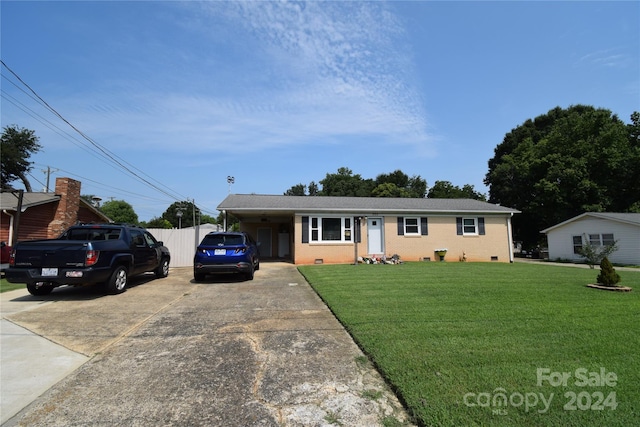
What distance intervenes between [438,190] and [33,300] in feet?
166

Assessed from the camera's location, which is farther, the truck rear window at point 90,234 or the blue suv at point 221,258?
the blue suv at point 221,258

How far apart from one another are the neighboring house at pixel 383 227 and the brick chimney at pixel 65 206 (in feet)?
23.1

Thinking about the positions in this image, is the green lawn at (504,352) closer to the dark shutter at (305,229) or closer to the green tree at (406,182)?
the dark shutter at (305,229)

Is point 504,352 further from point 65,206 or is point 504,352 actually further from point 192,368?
point 65,206

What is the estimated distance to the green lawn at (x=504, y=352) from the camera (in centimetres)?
250

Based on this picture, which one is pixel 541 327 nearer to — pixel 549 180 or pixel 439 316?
pixel 439 316

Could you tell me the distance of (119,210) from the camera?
6856cm

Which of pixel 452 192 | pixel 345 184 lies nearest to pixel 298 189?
pixel 345 184

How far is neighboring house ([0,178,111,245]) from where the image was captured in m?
14.7

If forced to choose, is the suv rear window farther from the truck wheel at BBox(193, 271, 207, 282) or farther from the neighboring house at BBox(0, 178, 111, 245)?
the neighboring house at BBox(0, 178, 111, 245)

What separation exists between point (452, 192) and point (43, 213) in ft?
157

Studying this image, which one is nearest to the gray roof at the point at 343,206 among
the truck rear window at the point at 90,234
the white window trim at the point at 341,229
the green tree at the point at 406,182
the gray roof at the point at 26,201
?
the white window trim at the point at 341,229

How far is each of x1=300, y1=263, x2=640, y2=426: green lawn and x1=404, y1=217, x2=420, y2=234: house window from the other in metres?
10.2

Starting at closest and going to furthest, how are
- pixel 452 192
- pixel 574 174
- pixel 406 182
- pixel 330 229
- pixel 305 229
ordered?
pixel 305 229, pixel 330 229, pixel 574 174, pixel 452 192, pixel 406 182
